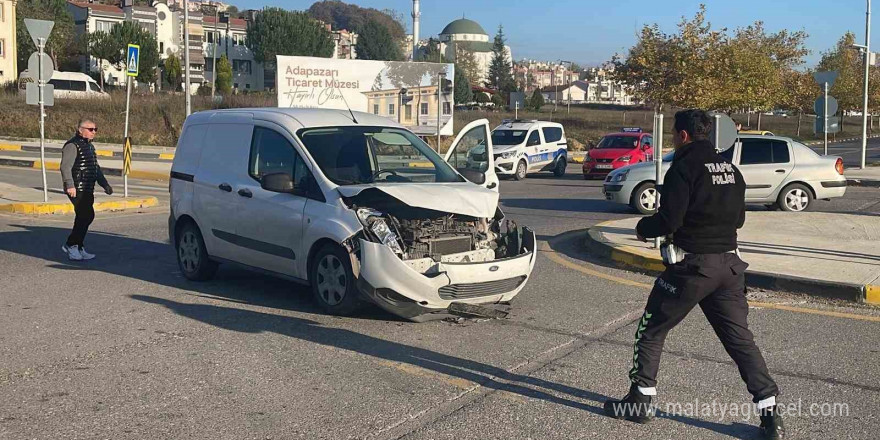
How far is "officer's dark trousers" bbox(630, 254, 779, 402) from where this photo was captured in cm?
480

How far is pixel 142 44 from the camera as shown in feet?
241

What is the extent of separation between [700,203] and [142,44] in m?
75.1

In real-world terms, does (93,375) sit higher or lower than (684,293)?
lower

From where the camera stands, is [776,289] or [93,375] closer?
[93,375]

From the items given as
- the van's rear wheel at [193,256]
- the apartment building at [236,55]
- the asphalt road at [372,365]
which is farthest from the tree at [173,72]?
the asphalt road at [372,365]

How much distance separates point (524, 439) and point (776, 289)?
530 cm

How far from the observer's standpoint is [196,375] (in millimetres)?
5930

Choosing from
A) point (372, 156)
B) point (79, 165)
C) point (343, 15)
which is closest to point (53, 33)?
point (79, 165)

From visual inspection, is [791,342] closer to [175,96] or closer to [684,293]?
[684,293]

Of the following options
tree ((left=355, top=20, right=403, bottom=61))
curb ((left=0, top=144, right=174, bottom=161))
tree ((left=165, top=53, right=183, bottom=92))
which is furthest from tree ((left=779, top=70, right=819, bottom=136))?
tree ((left=355, top=20, right=403, bottom=61))

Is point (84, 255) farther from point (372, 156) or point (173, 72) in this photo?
point (173, 72)

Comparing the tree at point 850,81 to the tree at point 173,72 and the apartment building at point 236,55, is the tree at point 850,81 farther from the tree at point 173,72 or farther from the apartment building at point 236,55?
the apartment building at point 236,55

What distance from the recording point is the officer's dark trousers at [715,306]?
4801 millimetres

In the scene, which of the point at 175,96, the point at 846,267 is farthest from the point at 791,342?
the point at 175,96
